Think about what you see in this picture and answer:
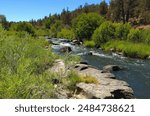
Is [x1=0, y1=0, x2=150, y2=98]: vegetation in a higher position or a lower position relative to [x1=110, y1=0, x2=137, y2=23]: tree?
lower

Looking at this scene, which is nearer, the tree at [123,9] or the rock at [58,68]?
the rock at [58,68]

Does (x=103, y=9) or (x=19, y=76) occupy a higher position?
(x=103, y=9)

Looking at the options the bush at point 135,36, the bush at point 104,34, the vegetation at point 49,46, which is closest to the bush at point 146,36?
the vegetation at point 49,46

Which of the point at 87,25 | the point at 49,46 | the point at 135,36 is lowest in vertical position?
the point at 135,36

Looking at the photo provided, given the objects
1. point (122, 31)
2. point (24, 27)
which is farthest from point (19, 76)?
point (24, 27)

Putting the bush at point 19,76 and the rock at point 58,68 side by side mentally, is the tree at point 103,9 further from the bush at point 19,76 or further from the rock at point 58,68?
the bush at point 19,76

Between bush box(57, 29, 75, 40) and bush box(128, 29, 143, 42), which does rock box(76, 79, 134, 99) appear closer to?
bush box(128, 29, 143, 42)

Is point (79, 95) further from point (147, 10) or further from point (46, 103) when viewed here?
point (147, 10)

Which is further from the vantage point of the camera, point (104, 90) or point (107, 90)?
point (107, 90)

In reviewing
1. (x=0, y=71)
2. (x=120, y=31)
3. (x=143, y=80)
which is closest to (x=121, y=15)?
(x=120, y=31)

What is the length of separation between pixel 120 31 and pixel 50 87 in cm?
5525

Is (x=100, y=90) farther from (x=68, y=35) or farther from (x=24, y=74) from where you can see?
(x=68, y=35)

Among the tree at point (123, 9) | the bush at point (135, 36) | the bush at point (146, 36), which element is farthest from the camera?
the tree at point (123, 9)

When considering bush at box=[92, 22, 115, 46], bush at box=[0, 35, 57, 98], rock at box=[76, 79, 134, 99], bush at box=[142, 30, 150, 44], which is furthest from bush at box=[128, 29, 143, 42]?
bush at box=[0, 35, 57, 98]
